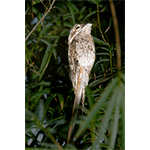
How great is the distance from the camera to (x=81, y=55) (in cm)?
51

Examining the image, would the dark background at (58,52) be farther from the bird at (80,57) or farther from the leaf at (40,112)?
the bird at (80,57)

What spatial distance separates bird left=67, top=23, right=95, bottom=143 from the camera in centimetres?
50

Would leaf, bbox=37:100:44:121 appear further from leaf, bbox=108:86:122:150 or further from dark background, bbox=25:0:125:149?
leaf, bbox=108:86:122:150

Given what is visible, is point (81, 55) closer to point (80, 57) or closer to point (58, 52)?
point (80, 57)

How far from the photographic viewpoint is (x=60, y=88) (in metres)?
0.78

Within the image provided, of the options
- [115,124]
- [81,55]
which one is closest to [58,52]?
[81,55]

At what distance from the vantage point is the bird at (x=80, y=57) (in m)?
0.50

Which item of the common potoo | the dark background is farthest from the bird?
the dark background

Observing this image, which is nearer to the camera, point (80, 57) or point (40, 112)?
point (80, 57)

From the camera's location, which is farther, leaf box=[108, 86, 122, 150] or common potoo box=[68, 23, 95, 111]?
common potoo box=[68, 23, 95, 111]

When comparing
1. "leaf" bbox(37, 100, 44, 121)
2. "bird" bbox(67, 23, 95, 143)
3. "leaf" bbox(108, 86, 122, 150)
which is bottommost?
"leaf" bbox(37, 100, 44, 121)

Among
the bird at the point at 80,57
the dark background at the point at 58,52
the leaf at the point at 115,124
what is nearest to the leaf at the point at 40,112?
the dark background at the point at 58,52
